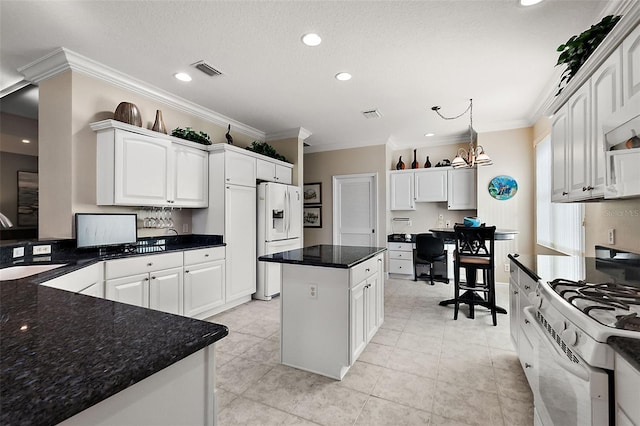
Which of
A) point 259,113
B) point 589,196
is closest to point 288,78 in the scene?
point 259,113

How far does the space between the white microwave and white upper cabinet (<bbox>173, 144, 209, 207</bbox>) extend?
3.71 meters

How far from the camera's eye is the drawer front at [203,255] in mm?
3299

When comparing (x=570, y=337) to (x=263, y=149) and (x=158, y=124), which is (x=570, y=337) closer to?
(x=158, y=124)

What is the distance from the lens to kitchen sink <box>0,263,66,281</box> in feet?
6.57

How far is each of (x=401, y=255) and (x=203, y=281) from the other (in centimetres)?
362

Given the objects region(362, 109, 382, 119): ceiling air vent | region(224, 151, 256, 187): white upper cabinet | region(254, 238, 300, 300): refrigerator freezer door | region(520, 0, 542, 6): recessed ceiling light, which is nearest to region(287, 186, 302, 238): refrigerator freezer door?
region(254, 238, 300, 300): refrigerator freezer door

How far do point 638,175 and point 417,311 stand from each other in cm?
280

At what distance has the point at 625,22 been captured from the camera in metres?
1.41

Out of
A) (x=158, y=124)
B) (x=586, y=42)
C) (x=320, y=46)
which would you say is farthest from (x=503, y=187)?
(x=158, y=124)

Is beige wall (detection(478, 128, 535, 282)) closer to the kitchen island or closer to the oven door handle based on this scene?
the kitchen island

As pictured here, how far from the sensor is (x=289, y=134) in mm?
Answer: 5176

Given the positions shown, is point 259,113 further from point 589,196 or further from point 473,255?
point 589,196

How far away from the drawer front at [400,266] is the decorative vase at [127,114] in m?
4.60

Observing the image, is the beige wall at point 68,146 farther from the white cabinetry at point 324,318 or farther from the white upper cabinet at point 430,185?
the white upper cabinet at point 430,185
